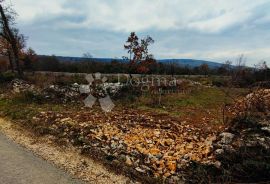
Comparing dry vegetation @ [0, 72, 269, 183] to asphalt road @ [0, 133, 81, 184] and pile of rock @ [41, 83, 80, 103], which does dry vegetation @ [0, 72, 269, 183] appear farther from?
asphalt road @ [0, 133, 81, 184]

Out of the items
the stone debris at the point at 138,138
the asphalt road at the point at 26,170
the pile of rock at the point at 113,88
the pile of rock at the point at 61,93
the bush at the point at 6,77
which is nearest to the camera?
the asphalt road at the point at 26,170

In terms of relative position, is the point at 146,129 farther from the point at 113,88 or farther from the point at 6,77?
the point at 6,77

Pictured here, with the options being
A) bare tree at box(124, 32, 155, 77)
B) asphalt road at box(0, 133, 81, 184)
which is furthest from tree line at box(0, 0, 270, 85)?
asphalt road at box(0, 133, 81, 184)

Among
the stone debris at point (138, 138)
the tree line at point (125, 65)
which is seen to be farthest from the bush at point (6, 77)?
the stone debris at point (138, 138)

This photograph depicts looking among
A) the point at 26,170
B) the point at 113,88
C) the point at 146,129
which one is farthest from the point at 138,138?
the point at 113,88

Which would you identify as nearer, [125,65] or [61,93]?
[61,93]

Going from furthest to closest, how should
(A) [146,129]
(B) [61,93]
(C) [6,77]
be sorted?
(C) [6,77] < (B) [61,93] < (A) [146,129]

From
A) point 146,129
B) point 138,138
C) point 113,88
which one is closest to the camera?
point 138,138

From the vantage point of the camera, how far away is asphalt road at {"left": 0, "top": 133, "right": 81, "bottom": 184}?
616cm

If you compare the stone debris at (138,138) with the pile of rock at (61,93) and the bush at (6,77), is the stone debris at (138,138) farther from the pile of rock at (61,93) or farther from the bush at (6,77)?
the bush at (6,77)

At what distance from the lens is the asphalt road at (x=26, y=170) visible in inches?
242

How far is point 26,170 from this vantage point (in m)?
6.67

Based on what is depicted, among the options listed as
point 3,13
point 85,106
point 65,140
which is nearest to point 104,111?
point 85,106

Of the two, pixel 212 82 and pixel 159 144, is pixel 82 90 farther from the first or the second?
pixel 212 82
